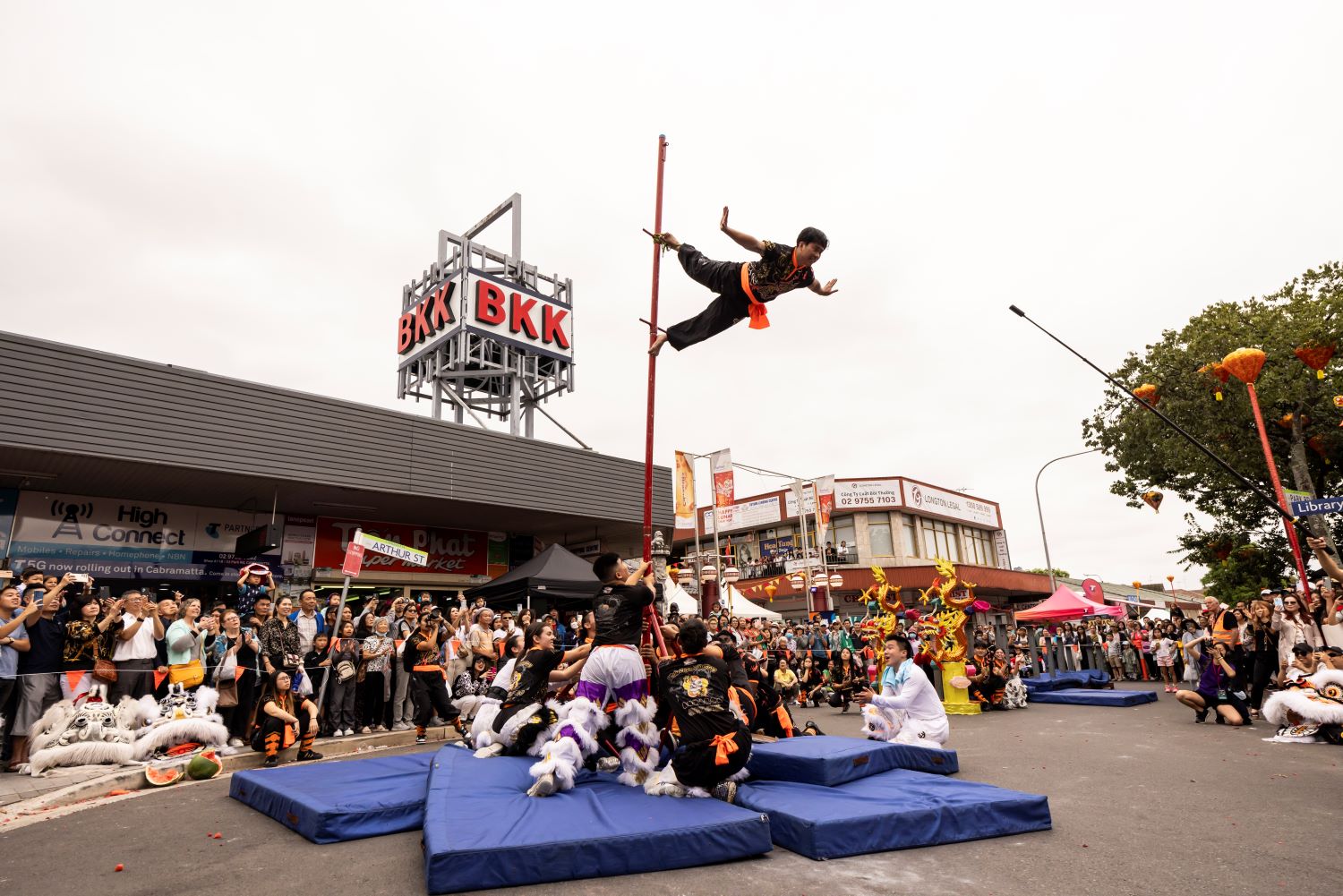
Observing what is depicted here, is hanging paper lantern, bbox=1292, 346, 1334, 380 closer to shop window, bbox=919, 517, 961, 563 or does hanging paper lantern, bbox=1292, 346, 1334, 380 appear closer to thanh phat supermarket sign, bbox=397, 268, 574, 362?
thanh phat supermarket sign, bbox=397, 268, 574, 362

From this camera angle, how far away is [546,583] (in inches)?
580

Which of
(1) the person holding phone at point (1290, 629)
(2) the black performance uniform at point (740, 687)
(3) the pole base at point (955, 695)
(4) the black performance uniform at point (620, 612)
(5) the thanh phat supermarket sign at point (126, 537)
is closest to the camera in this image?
(4) the black performance uniform at point (620, 612)

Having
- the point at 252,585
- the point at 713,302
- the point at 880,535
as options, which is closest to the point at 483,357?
the point at 252,585

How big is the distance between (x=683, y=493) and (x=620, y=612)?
56.2ft

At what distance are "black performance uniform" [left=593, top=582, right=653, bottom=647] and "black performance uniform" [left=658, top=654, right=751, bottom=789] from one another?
21.7 inches

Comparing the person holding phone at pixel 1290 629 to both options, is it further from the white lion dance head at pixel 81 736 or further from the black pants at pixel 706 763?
the white lion dance head at pixel 81 736

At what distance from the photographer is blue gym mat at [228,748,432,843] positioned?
503 centimetres

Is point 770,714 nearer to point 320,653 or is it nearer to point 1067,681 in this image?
point 320,653

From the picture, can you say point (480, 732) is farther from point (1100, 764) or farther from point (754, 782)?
point (1100, 764)

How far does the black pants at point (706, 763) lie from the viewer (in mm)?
5234

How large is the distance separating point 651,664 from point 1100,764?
4.92 metres

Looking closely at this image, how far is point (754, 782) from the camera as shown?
584cm

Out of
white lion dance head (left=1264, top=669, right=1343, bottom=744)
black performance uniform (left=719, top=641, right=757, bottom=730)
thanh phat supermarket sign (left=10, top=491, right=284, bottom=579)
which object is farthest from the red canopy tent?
thanh phat supermarket sign (left=10, top=491, right=284, bottom=579)

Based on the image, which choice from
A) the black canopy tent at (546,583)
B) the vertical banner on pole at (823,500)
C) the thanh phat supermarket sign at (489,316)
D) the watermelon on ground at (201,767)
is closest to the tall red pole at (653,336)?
the watermelon on ground at (201,767)
